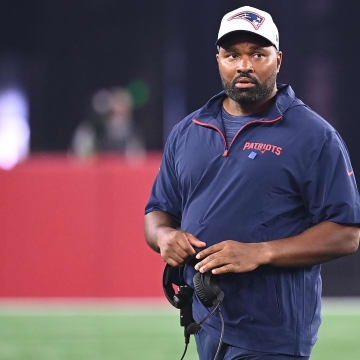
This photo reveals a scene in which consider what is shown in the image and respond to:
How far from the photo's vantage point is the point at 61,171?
979cm

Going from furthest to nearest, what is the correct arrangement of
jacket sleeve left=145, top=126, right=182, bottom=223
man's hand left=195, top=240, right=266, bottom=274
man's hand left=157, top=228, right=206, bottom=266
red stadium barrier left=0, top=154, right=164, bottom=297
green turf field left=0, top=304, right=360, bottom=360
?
red stadium barrier left=0, top=154, right=164, bottom=297, green turf field left=0, top=304, right=360, bottom=360, jacket sleeve left=145, top=126, right=182, bottom=223, man's hand left=157, top=228, right=206, bottom=266, man's hand left=195, top=240, right=266, bottom=274

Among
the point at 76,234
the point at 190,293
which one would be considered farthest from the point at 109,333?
the point at 190,293

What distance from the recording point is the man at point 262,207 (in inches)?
126

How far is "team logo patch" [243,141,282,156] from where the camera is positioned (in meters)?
3.24

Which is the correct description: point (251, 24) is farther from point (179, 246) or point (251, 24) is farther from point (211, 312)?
point (211, 312)

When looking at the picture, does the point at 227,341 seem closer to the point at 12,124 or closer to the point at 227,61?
the point at 227,61

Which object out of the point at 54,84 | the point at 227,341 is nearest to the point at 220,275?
the point at 227,341

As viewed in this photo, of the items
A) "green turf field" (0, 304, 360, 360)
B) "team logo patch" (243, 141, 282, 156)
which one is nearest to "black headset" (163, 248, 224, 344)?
"team logo patch" (243, 141, 282, 156)

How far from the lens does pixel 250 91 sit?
3.31 m

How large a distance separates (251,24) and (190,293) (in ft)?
3.13

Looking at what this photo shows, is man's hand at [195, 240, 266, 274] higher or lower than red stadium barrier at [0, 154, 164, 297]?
higher

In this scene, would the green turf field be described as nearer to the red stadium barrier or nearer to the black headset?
the red stadium barrier

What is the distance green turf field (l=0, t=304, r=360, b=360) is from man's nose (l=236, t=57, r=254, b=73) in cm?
406

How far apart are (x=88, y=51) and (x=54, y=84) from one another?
806 mm
